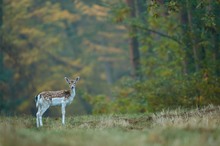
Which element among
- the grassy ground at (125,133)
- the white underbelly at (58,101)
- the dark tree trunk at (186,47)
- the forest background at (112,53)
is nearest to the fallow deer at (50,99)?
the white underbelly at (58,101)

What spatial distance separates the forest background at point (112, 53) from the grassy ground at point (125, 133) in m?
4.45

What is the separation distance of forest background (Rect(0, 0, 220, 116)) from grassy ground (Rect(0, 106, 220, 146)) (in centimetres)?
445

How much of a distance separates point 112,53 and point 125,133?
124ft

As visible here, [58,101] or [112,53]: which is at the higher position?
[112,53]

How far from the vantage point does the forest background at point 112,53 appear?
2586 centimetres

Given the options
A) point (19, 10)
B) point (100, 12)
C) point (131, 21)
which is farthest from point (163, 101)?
point (100, 12)

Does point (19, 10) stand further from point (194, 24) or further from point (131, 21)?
point (194, 24)

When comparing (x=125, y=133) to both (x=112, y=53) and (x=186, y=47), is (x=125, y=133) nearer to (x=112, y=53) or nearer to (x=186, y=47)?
(x=186, y=47)

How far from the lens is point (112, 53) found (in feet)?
173

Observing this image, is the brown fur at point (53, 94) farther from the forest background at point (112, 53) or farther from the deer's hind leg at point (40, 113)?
the forest background at point (112, 53)

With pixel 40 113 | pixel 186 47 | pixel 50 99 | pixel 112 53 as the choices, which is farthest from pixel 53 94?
pixel 112 53

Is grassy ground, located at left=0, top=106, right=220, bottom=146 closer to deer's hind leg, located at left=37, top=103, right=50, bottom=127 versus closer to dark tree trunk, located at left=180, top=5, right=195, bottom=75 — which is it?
deer's hind leg, located at left=37, top=103, right=50, bottom=127

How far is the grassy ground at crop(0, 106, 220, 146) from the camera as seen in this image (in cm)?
1323

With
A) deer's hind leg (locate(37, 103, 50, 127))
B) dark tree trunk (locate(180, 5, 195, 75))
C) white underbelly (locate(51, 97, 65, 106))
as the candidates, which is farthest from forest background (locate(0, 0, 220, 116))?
deer's hind leg (locate(37, 103, 50, 127))
